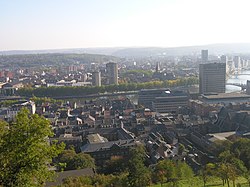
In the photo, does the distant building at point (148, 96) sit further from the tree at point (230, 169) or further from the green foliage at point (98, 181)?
the green foliage at point (98, 181)

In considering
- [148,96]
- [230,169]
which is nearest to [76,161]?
[230,169]

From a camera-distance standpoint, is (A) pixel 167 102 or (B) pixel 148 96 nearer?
(A) pixel 167 102

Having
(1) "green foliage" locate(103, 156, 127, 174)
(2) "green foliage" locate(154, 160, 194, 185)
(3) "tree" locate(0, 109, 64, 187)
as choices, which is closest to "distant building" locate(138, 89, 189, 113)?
(1) "green foliage" locate(103, 156, 127, 174)

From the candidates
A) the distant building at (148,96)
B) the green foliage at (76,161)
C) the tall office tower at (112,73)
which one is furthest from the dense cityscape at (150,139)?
the tall office tower at (112,73)

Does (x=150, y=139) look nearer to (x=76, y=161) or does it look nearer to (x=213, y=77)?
(x=76, y=161)

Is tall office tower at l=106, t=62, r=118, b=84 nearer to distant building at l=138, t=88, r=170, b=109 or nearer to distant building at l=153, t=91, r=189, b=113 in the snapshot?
distant building at l=138, t=88, r=170, b=109

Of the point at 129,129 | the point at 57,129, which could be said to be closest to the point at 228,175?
the point at 129,129
